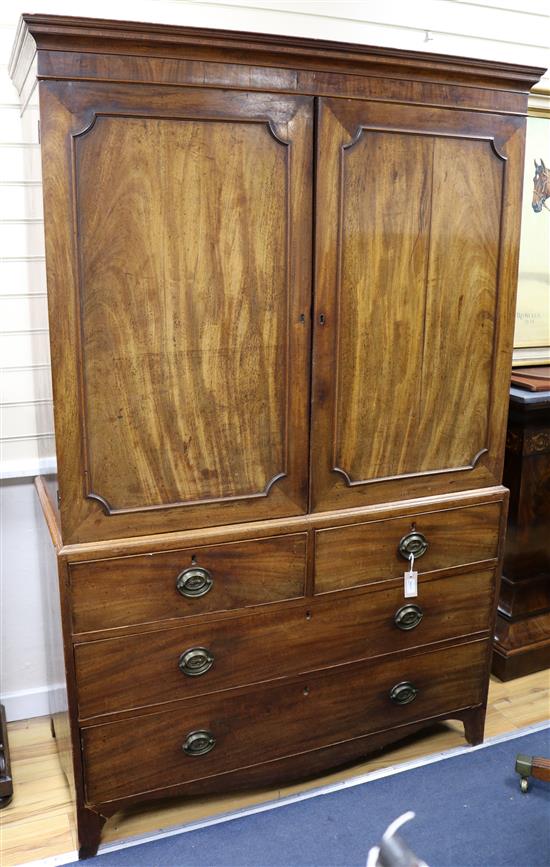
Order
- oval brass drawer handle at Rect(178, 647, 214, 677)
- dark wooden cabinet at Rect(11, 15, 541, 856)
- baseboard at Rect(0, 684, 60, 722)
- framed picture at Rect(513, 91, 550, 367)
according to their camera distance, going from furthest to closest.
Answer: framed picture at Rect(513, 91, 550, 367) < baseboard at Rect(0, 684, 60, 722) < oval brass drawer handle at Rect(178, 647, 214, 677) < dark wooden cabinet at Rect(11, 15, 541, 856)

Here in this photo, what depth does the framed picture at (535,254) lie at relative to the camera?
2789 millimetres

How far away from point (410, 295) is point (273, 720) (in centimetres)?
121

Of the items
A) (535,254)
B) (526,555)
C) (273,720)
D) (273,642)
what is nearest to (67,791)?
(273,720)

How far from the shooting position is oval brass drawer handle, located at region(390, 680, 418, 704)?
227 cm

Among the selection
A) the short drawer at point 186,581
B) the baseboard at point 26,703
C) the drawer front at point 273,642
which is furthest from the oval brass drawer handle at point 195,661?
the baseboard at point 26,703

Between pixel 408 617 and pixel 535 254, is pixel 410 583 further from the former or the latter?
pixel 535 254

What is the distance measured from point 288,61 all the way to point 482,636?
1.70m

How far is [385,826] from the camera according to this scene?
2.15 metres

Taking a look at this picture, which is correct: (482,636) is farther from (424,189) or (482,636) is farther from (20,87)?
(20,87)

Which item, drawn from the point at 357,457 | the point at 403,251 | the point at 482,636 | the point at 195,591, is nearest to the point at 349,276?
the point at 403,251

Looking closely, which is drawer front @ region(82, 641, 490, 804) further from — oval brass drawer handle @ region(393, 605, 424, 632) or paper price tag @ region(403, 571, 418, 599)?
paper price tag @ region(403, 571, 418, 599)

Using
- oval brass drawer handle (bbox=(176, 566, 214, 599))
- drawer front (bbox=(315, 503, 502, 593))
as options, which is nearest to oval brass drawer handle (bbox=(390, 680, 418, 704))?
drawer front (bbox=(315, 503, 502, 593))

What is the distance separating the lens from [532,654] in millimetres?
2814

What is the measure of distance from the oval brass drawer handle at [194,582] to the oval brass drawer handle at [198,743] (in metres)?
0.39
